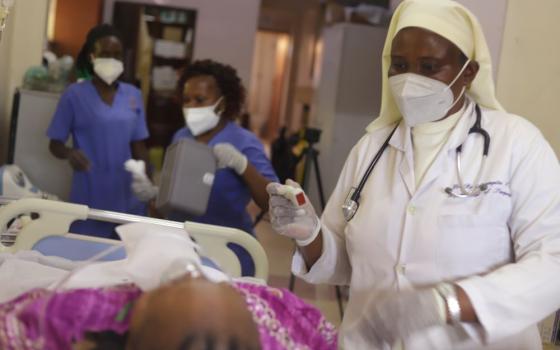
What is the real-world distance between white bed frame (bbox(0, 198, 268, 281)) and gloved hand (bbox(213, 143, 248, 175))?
19.1 inches

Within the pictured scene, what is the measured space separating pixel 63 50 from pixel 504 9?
427 cm

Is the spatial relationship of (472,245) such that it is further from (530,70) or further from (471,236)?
(530,70)

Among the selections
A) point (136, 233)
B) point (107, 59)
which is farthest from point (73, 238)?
point (107, 59)

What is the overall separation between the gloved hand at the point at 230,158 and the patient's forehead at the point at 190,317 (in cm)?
115

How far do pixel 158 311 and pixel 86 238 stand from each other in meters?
0.82

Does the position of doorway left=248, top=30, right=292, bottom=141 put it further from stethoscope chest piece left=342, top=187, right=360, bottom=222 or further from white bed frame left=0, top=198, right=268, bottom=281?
stethoscope chest piece left=342, top=187, right=360, bottom=222

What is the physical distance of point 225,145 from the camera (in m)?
2.11

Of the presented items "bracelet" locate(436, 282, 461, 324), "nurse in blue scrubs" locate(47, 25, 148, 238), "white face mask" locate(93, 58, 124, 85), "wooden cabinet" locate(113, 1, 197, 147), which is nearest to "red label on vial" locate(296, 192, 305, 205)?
"bracelet" locate(436, 282, 461, 324)

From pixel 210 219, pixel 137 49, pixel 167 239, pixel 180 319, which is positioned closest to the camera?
pixel 180 319

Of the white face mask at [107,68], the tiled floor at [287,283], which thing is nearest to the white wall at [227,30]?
the tiled floor at [287,283]

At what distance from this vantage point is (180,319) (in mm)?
857

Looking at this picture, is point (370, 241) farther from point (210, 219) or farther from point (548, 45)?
point (548, 45)

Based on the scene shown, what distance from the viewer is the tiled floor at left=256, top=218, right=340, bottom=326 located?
3.77 metres

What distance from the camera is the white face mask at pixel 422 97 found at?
1.43 meters
